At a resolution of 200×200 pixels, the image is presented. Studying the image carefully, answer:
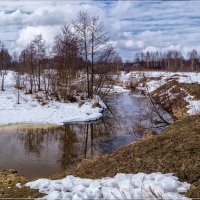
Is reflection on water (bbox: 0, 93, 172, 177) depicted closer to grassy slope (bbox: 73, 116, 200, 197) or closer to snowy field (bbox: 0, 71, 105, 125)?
snowy field (bbox: 0, 71, 105, 125)

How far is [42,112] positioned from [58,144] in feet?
36.7

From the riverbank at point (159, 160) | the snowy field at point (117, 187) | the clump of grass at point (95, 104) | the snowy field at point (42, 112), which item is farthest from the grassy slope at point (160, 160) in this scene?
the clump of grass at point (95, 104)

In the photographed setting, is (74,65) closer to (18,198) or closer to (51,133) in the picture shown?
(51,133)

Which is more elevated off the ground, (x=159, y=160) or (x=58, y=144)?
(x=159, y=160)

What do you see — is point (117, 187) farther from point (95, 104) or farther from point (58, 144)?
point (95, 104)

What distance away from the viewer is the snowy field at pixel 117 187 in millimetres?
8453

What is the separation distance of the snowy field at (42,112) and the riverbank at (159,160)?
15935 mm

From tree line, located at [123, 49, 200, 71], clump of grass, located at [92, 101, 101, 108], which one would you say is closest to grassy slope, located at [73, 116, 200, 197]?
clump of grass, located at [92, 101, 101, 108]

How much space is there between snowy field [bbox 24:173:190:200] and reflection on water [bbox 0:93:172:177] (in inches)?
212

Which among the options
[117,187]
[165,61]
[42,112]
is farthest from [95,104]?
[165,61]

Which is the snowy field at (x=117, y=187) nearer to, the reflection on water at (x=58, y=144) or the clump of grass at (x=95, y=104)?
the reflection on water at (x=58, y=144)

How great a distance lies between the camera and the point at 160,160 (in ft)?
35.8

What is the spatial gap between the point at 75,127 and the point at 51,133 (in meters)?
2.61

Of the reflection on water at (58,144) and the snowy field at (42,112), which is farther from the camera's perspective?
the snowy field at (42,112)
